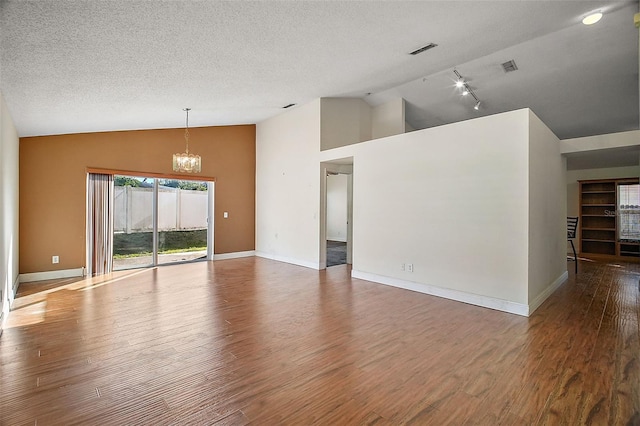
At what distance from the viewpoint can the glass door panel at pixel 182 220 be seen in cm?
695

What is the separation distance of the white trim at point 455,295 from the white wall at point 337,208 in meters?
6.16

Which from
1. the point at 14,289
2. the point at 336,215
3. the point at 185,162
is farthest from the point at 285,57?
the point at 336,215

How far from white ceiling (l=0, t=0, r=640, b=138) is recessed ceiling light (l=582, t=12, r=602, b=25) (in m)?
0.09

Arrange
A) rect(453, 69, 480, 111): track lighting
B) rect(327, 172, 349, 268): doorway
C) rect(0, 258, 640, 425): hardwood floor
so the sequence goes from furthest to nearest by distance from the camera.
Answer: rect(327, 172, 349, 268): doorway → rect(453, 69, 480, 111): track lighting → rect(0, 258, 640, 425): hardwood floor

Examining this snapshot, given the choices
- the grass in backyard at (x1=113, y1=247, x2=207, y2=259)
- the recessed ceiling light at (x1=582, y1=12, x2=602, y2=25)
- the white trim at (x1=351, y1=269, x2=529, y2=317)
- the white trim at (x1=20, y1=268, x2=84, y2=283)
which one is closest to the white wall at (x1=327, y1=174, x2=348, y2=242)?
the grass in backyard at (x1=113, y1=247, x2=207, y2=259)

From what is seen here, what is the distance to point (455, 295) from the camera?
4.31 meters

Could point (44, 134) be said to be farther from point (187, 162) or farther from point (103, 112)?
point (187, 162)

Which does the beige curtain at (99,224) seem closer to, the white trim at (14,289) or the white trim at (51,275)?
the white trim at (51,275)

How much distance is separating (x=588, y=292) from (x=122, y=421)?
600 cm

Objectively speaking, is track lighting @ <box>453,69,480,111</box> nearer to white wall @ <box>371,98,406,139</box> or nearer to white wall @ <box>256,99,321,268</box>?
white wall @ <box>371,98,406,139</box>

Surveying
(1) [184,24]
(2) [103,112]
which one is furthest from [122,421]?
(2) [103,112]

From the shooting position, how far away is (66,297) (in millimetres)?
4383

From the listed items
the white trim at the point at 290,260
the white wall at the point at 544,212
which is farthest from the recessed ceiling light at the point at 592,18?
the white trim at the point at 290,260

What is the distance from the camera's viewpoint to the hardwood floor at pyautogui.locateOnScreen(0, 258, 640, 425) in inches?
75.0
